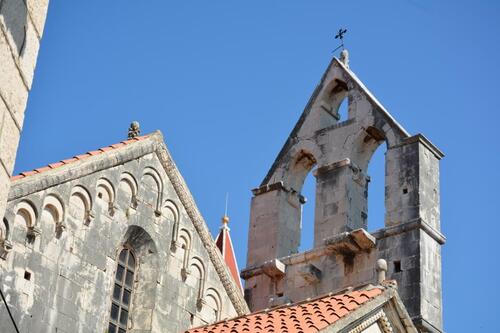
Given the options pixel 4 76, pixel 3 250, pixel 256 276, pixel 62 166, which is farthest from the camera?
pixel 256 276

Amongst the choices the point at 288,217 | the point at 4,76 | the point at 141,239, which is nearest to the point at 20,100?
the point at 4,76

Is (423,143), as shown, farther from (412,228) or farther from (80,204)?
(80,204)

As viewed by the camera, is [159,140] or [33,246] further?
[159,140]

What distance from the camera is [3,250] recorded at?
13.3 meters

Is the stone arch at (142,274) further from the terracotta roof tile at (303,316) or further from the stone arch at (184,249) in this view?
the terracotta roof tile at (303,316)

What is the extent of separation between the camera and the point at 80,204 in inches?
584

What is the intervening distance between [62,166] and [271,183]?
620 cm

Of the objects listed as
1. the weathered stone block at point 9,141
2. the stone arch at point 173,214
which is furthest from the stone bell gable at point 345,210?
the weathered stone block at point 9,141

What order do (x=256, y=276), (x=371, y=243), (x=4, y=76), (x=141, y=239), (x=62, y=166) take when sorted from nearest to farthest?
(x=4, y=76)
(x=62, y=166)
(x=141, y=239)
(x=371, y=243)
(x=256, y=276)

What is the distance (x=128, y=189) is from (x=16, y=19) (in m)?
8.47

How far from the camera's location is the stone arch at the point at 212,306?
16484 mm

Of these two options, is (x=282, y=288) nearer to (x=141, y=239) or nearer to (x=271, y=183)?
(x=271, y=183)

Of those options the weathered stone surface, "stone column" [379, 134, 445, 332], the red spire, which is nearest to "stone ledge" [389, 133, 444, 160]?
"stone column" [379, 134, 445, 332]

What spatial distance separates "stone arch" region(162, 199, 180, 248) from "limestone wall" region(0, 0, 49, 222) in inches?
346
